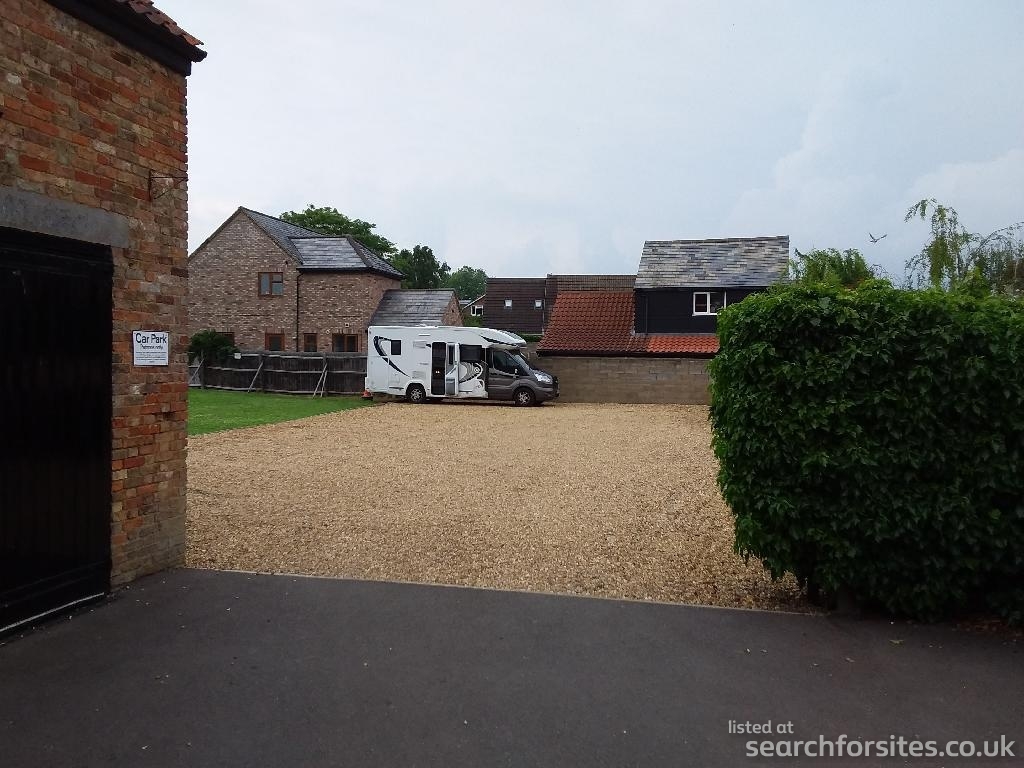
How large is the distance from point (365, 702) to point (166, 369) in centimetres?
321

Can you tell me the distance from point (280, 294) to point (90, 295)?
30961mm

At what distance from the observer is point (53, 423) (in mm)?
4500

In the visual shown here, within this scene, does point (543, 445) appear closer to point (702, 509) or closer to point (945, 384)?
point (702, 509)

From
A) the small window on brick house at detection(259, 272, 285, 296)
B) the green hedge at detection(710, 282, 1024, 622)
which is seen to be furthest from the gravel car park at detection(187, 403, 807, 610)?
the small window on brick house at detection(259, 272, 285, 296)

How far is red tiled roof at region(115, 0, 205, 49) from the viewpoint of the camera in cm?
495

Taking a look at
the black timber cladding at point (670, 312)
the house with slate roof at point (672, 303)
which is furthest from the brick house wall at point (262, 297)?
the black timber cladding at point (670, 312)

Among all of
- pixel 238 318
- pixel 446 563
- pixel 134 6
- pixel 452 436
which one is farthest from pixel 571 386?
pixel 134 6

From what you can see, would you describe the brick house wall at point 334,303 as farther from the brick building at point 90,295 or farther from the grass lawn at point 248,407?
the brick building at point 90,295

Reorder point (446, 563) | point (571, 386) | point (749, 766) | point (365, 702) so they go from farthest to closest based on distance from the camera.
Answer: point (571, 386) < point (446, 563) < point (365, 702) < point (749, 766)

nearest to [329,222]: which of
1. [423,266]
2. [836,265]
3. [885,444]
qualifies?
[423,266]

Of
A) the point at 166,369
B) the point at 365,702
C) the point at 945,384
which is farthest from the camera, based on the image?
the point at 166,369

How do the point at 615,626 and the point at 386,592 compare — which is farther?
the point at 386,592

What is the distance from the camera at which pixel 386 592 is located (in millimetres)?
5152

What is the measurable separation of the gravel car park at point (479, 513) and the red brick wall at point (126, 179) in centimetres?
97
